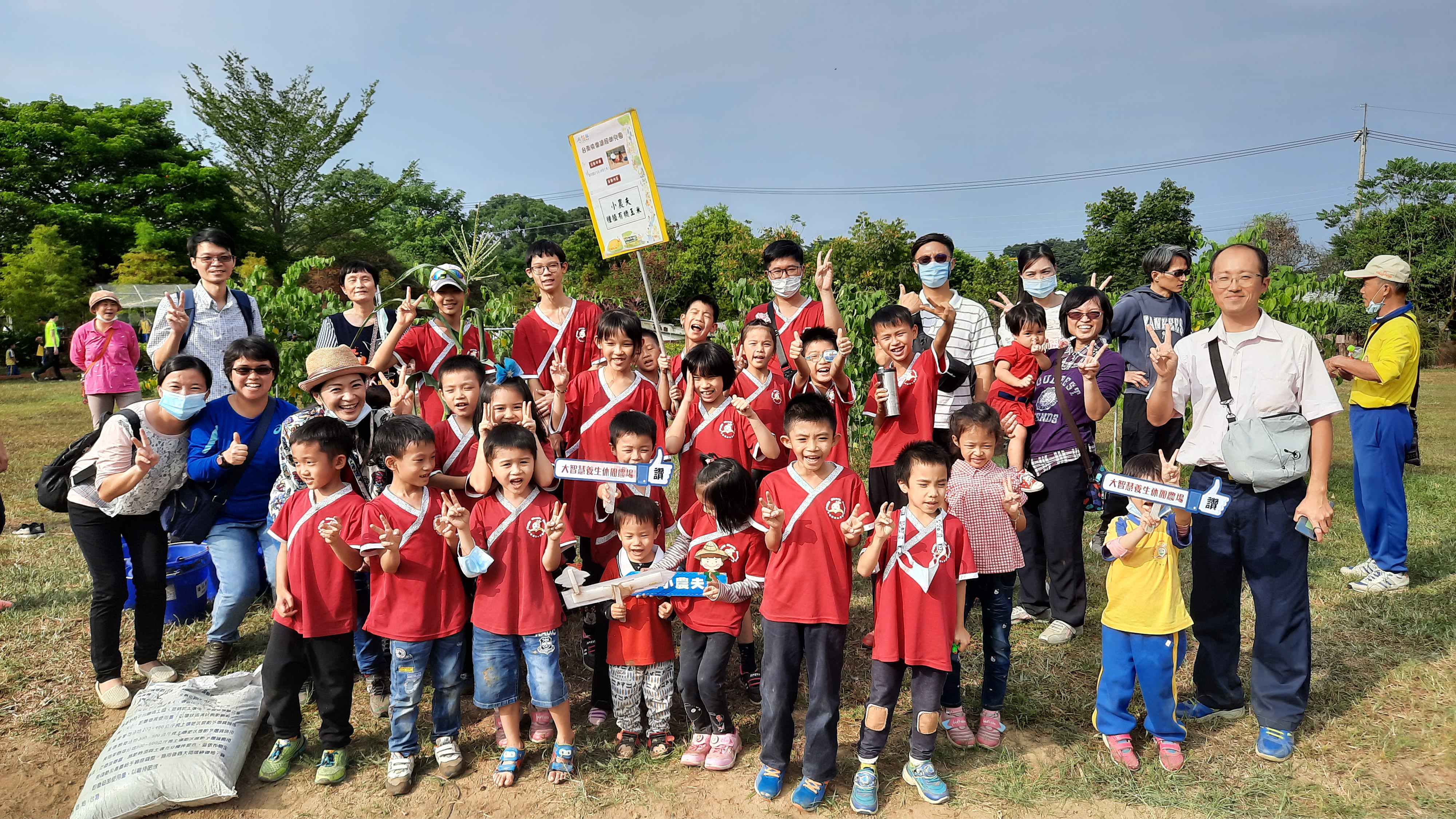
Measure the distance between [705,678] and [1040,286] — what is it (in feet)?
13.1

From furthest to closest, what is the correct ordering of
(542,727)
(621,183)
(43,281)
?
(43,281)
(621,183)
(542,727)

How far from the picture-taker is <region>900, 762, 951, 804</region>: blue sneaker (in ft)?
11.6

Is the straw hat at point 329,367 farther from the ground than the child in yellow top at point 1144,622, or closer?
farther from the ground

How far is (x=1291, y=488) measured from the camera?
3.87 metres

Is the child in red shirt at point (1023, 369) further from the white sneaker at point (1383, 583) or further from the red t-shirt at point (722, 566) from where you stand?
the white sneaker at point (1383, 583)

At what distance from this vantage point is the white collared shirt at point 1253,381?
380cm

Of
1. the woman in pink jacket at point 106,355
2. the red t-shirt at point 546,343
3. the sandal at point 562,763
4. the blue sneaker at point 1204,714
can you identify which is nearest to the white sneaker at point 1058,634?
the blue sneaker at point 1204,714

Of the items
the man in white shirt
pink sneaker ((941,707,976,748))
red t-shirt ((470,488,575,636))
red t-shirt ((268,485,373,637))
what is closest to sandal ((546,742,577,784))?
red t-shirt ((470,488,575,636))

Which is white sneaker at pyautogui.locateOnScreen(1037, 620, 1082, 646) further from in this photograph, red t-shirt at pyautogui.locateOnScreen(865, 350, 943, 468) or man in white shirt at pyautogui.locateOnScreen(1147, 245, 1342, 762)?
red t-shirt at pyautogui.locateOnScreen(865, 350, 943, 468)

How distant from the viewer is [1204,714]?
13.7 feet

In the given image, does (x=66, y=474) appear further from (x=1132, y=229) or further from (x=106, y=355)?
(x=1132, y=229)

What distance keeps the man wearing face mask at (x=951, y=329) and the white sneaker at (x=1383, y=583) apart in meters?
3.52

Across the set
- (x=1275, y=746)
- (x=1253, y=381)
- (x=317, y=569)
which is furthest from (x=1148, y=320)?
(x=317, y=569)

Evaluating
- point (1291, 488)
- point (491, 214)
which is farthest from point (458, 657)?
point (491, 214)
